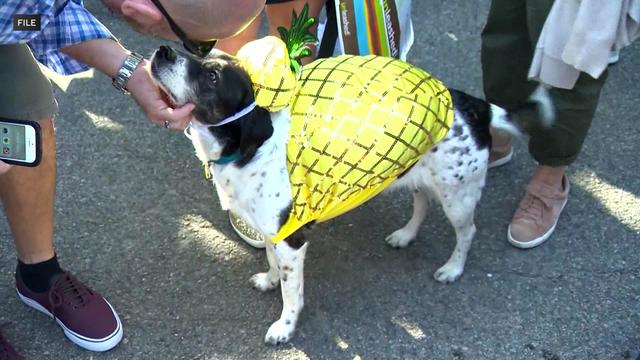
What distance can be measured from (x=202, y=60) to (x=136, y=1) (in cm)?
38

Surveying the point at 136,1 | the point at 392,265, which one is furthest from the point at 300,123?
the point at 392,265

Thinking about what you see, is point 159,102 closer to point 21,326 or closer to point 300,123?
point 300,123

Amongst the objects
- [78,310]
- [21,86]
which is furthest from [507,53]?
[78,310]

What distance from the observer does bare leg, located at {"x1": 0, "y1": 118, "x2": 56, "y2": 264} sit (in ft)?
9.36

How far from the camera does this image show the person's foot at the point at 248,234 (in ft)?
11.5

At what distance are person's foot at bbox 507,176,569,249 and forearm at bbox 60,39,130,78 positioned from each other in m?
2.02

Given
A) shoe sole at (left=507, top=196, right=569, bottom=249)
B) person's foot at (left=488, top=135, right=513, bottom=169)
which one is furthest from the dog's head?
person's foot at (left=488, top=135, right=513, bottom=169)

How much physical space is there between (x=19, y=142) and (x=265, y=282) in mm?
1411

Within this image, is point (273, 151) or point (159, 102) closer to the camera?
point (159, 102)

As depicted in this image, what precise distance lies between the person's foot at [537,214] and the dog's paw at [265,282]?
1.17 m

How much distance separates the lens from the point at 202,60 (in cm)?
248

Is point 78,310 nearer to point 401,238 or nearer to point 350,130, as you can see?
point 350,130

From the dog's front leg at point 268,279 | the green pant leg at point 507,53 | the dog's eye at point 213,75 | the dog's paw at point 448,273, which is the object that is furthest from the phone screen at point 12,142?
the green pant leg at point 507,53

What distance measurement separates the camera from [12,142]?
215cm
